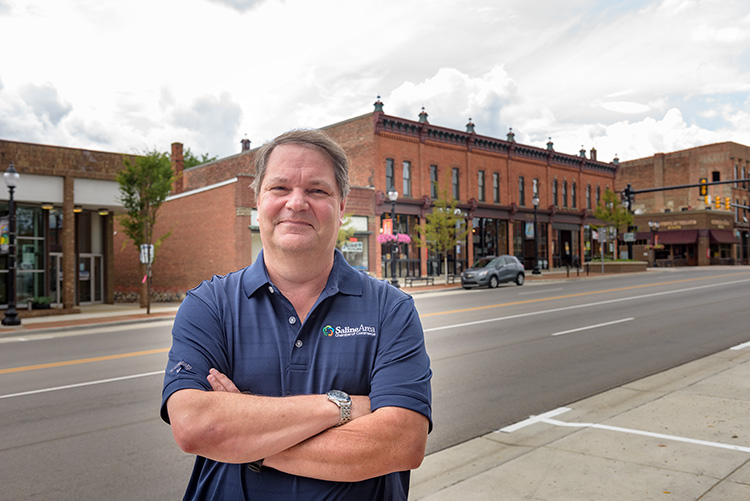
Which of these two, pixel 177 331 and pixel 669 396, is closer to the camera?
pixel 177 331

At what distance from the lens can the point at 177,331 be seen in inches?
86.4

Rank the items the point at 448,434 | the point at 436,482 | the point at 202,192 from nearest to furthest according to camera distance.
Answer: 1. the point at 436,482
2. the point at 448,434
3. the point at 202,192

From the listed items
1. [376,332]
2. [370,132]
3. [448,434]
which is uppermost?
[370,132]

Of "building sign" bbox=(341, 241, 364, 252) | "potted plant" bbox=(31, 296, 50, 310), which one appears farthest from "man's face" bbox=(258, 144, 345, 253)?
"building sign" bbox=(341, 241, 364, 252)

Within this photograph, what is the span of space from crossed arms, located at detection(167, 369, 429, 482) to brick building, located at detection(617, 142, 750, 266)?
229ft

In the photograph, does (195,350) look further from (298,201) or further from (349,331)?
(298,201)

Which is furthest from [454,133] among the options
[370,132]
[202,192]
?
[202,192]

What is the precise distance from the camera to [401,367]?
2.18 m

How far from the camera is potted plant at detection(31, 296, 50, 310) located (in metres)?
21.9

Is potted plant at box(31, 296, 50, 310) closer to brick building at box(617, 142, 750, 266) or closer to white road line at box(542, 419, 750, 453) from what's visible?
white road line at box(542, 419, 750, 453)

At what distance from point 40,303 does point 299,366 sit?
2345 centimetres

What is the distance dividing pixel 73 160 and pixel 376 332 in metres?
24.8

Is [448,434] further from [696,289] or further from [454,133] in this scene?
[454,133]

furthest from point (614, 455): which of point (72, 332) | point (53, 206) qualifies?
point (53, 206)
